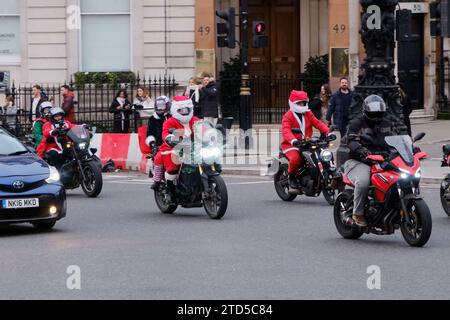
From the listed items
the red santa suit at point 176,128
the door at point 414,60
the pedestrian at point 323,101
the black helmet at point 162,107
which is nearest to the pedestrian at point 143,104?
the pedestrian at point 323,101

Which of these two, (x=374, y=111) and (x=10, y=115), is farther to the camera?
(x=10, y=115)

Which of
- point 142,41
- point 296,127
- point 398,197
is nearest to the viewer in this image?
point 398,197

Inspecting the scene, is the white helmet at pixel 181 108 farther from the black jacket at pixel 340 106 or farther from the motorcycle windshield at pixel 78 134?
the black jacket at pixel 340 106

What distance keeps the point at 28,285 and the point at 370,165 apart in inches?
170

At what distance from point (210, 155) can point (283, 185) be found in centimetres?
257

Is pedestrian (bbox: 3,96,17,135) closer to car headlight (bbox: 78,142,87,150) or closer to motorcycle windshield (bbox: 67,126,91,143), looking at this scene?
motorcycle windshield (bbox: 67,126,91,143)

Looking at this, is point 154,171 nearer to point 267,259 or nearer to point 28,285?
point 267,259

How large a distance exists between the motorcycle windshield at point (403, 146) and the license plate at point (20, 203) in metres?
4.16

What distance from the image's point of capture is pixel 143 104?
30578 millimetres

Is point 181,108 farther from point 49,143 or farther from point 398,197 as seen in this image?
point 398,197

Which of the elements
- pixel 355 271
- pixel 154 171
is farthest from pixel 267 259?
pixel 154 171

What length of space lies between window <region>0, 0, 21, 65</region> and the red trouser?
1667 cm

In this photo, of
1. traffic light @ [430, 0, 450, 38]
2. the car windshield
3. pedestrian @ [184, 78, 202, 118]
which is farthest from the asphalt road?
pedestrian @ [184, 78, 202, 118]

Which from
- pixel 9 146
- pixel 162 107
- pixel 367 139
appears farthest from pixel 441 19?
pixel 9 146
